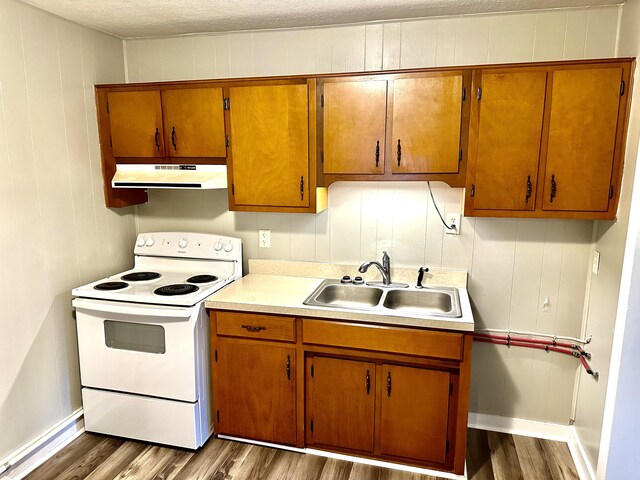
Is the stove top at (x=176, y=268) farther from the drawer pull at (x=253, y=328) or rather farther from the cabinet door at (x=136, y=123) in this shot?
the cabinet door at (x=136, y=123)

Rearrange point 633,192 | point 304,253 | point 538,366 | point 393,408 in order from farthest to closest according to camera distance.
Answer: point 304,253, point 538,366, point 393,408, point 633,192

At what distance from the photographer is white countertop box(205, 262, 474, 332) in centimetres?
204

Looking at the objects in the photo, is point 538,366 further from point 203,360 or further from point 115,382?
point 115,382

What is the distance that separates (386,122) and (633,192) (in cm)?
115

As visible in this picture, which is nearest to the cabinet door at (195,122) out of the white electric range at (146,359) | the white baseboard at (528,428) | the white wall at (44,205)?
the white wall at (44,205)

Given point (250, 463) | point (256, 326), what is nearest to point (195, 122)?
point (256, 326)

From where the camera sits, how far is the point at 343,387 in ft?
7.40

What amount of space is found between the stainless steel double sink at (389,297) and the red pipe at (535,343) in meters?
0.37

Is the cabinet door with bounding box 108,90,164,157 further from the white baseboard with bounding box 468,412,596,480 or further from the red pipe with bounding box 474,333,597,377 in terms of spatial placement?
the white baseboard with bounding box 468,412,596,480

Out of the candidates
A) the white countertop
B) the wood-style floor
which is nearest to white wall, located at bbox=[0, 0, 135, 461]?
the wood-style floor

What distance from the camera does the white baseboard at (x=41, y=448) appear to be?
2164 millimetres

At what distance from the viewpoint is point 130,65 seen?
2846 millimetres

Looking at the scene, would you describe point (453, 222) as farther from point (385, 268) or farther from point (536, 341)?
point (536, 341)

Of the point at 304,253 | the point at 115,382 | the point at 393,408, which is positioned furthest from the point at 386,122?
the point at 115,382
